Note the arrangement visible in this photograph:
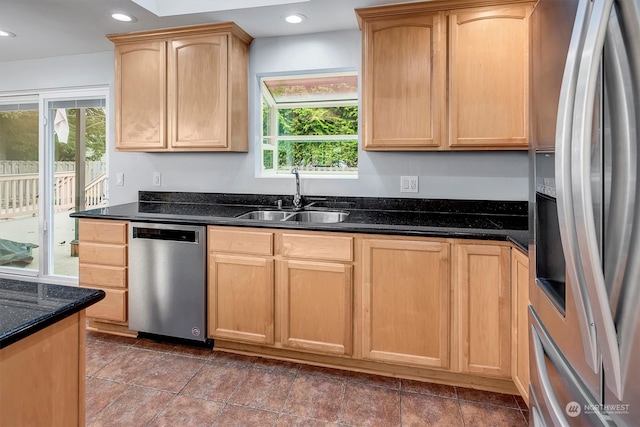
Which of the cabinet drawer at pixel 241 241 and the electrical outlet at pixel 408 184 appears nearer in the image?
the cabinet drawer at pixel 241 241

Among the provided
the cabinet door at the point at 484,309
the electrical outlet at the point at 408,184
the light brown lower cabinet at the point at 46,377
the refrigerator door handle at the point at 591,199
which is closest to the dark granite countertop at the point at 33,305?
the light brown lower cabinet at the point at 46,377

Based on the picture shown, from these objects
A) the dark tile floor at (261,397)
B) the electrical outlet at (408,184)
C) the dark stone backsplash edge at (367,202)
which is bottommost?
the dark tile floor at (261,397)

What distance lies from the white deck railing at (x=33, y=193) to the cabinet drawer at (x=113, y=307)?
1.24 meters

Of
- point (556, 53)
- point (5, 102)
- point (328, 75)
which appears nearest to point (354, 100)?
point (328, 75)

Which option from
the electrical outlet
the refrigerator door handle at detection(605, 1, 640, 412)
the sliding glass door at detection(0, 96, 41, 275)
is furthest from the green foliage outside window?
the sliding glass door at detection(0, 96, 41, 275)

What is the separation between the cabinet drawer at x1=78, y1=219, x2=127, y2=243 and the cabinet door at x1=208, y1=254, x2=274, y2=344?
2.34ft

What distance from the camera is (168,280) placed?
2.49m

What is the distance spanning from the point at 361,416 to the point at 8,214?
3.97 metres

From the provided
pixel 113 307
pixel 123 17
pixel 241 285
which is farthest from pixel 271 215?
pixel 123 17

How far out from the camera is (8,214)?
3.78 m

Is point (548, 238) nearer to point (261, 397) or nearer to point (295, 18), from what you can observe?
point (261, 397)

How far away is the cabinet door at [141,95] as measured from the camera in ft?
9.35

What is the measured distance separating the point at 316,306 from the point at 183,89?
187cm

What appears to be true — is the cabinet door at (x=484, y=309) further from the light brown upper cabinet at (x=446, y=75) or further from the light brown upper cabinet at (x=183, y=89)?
the light brown upper cabinet at (x=183, y=89)
